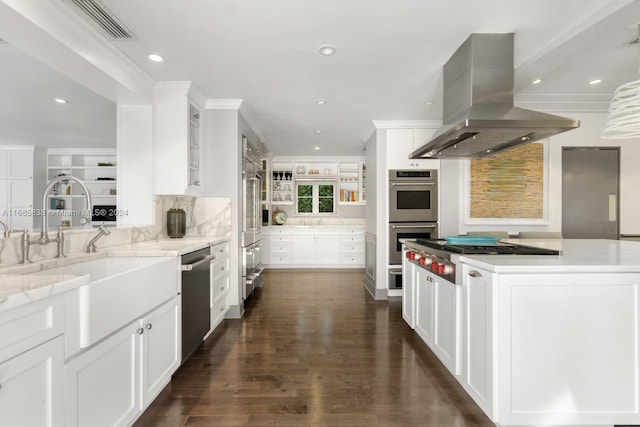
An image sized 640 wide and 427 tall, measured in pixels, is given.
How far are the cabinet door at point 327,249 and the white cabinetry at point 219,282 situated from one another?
333 cm

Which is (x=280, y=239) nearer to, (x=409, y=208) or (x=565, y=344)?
(x=409, y=208)

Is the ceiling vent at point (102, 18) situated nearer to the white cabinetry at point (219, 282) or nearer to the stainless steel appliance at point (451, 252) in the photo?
the white cabinetry at point (219, 282)

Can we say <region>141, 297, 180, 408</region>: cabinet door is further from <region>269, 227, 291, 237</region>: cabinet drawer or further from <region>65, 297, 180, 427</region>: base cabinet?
<region>269, 227, 291, 237</region>: cabinet drawer

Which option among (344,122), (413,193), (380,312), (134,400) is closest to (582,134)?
(413,193)

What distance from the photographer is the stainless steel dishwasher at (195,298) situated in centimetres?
233

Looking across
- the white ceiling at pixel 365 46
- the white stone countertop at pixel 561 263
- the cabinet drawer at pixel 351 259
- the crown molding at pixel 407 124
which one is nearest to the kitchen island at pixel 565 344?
the white stone countertop at pixel 561 263

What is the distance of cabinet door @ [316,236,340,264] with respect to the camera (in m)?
6.65

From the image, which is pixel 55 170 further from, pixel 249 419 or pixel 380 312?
pixel 380 312

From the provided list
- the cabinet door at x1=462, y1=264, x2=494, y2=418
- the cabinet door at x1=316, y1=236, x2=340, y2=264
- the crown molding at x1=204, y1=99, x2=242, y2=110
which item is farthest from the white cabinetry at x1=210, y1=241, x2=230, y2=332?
the cabinet door at x1=316, y1=236, x2=340, y2=264

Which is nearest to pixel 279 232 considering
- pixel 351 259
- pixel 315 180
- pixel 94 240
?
pixel 315 180

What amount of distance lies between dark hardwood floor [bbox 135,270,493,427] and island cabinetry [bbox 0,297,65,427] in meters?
0.87

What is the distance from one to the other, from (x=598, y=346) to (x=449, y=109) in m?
1.94

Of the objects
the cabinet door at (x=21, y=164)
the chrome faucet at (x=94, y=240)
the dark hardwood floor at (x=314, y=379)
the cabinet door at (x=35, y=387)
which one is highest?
the cabinet door at (x=21, y=164)

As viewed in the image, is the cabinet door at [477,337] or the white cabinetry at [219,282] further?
the white cabinetry at [219,282]
